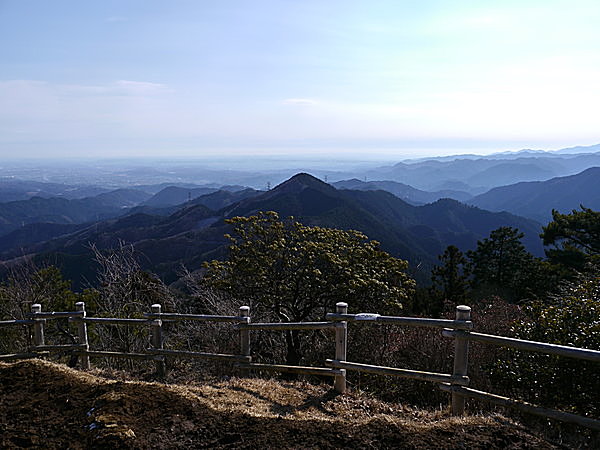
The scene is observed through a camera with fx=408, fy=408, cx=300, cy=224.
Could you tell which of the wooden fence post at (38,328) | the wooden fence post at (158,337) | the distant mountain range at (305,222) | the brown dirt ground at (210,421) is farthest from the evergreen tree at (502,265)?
the distant mountain range at (305,222)

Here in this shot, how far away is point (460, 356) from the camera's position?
4871 mm

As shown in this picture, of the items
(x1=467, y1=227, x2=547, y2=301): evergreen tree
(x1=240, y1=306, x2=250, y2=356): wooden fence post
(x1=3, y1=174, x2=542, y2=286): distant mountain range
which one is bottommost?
(x1=3, y1=174, x2=542, y2=286): distant mountain range

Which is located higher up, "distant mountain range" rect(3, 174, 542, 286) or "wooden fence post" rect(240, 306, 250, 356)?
"wooden fence post" rect(240, 306, 250, 356)

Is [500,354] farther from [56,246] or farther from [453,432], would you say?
[56,246]

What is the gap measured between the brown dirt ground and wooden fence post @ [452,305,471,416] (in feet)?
0.83

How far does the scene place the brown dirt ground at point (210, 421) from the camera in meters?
4.17

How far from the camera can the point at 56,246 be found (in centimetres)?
12194

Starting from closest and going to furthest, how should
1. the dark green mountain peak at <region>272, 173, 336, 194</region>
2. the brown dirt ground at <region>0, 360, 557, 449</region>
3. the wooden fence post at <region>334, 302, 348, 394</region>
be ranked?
the brown dirt ground at <region>0, 360, 557, 449</region>
the wooden fence post at <region>334, 302, 348, 394</region>
the dark green mountain peak at <region>272, 173, 336, 194</region>

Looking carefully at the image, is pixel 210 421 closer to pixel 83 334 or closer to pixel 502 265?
pixel 83 334

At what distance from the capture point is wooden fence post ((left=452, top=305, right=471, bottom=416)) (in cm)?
481

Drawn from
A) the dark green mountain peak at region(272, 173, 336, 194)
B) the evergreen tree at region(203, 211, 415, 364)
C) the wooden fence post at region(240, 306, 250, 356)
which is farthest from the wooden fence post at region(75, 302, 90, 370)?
the dark green mountain peak at region(272, 173, 336, 194)

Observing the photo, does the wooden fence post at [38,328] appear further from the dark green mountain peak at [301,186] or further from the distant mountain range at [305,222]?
the dark green mountain peak at [301,186]

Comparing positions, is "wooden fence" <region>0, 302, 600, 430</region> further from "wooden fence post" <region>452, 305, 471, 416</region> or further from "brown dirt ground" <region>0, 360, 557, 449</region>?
"brown dirt ground" <region>0, 360, 557, 449</region>

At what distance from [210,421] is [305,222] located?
9264 cm
